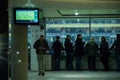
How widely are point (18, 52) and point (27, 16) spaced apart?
1417 millimetres

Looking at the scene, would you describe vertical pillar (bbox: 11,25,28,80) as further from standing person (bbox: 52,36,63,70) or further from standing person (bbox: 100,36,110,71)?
standing person (bbox: 100,36,110,71)

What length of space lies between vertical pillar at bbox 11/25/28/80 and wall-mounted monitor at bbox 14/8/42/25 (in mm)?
535

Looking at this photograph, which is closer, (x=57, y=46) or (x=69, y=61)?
(x=57, y=46)

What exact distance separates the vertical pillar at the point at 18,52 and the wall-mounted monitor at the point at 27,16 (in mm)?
535

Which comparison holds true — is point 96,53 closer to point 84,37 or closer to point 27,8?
point 84,37

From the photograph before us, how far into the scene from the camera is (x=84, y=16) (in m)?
22.1

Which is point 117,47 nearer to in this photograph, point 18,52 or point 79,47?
point 79,47

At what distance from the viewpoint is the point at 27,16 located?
45.2 ft

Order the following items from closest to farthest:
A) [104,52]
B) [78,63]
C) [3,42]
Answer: [3,42]
[104,52]
[78,63]

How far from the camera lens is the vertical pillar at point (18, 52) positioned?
14.3 meters

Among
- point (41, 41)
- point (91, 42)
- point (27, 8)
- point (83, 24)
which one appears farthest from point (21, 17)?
point (83, 24)

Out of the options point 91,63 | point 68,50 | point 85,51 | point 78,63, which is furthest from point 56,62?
point 91,63

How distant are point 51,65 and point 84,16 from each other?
3.21 metres

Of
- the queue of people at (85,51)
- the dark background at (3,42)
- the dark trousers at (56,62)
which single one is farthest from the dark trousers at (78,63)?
the dark background at (3,42)
